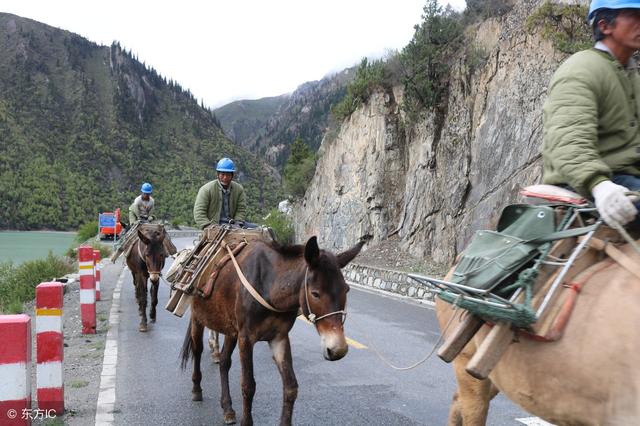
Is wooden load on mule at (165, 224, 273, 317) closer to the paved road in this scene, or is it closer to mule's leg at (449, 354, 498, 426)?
the paved road

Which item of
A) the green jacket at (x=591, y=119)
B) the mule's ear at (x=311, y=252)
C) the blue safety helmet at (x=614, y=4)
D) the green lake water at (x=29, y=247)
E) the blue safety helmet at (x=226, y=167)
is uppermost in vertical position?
the blue safety helmet at (x=614, y=4)

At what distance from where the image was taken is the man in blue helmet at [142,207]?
13.9 m

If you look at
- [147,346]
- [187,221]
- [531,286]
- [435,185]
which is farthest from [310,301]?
[187,221]

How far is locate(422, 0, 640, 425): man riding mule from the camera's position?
7.73 ft

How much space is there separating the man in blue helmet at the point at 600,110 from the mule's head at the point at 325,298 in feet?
7.42

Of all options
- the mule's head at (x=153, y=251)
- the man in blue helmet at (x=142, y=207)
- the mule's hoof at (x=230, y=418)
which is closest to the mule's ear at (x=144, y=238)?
the mule's head at (x=153, y=251)

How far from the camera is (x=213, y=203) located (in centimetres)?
802

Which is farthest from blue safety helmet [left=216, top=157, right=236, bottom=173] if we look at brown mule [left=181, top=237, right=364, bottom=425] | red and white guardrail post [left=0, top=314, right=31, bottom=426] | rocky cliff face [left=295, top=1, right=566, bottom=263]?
rocky cliff face [left=295, top=1, right=566, bottom=263]

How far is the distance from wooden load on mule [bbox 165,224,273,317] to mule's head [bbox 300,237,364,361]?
1595 millimetres

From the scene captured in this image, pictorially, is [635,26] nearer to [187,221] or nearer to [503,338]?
[503,338]

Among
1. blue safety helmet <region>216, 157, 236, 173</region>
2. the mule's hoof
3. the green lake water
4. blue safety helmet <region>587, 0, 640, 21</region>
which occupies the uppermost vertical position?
blue safety helmet <region>587, 0, 640, 21</region>

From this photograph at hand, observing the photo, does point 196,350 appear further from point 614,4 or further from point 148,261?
point 614,4

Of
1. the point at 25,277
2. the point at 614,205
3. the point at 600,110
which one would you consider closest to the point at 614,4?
the point at 600,110

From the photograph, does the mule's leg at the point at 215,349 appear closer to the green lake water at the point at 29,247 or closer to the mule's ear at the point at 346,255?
the mule's ear at the point at 346,255
